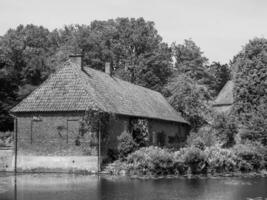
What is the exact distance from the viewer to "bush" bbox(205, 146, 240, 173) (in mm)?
33344

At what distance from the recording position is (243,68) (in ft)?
144

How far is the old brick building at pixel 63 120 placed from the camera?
36094 millimetres

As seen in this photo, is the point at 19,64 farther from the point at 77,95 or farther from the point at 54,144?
the point at 54,144

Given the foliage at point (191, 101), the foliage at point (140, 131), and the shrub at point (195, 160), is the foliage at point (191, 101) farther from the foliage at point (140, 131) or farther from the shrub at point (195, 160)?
the shrub at point (195, 160)

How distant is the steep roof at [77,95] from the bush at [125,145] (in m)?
2.25

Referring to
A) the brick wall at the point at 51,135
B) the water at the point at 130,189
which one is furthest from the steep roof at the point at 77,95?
the water at the point at 130,189

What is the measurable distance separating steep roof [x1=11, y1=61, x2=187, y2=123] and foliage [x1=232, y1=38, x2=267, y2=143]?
774 cm

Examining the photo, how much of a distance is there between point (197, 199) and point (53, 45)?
201 feet

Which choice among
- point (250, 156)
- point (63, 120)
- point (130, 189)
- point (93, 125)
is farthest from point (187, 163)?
point (63, 120)

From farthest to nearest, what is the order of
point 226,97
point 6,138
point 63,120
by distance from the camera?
1. point 226,97
2. point 6,138
3. point 63,120

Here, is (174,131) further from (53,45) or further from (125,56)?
(53,45)

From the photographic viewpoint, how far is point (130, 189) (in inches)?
966

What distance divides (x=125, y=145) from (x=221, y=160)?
23.0 ft

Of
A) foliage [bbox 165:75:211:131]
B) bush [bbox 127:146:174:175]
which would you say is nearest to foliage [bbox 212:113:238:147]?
bush [bbox 127:146:174:175]
